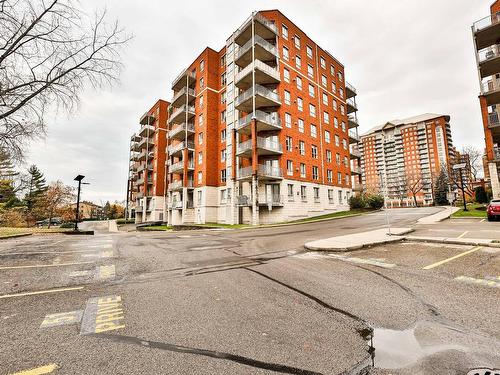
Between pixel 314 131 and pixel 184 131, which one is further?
pixel 184 131

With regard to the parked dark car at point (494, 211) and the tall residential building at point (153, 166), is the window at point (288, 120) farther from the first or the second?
the tall residential building at point (153, 166)

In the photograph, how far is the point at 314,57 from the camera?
1501 inches

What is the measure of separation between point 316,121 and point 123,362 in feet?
122

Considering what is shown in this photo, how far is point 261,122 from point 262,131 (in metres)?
2.68

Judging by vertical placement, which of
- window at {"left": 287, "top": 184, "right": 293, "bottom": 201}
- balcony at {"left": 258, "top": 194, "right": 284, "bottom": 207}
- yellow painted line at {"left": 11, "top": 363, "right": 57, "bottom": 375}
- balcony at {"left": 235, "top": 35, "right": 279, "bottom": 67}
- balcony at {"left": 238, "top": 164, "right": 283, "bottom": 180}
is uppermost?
balcony at {"left": 235, "top": 35, "right": 279, "bottom": 67}

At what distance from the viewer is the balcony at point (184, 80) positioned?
40.8 metres

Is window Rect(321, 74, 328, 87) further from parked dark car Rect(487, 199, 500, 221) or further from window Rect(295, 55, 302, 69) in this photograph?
parked dark car Rect(487, 199, 500, 221)

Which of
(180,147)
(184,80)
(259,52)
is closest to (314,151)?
(259,52)

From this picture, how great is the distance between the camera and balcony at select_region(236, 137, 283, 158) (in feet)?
93.6

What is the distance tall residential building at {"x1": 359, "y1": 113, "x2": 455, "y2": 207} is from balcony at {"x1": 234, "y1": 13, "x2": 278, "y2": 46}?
97022mm


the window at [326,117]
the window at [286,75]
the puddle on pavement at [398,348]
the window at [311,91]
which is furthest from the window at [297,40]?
the puddle on pavement at [398,348]

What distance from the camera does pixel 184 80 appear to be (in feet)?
142

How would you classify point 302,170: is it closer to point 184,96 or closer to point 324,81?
point 324,81

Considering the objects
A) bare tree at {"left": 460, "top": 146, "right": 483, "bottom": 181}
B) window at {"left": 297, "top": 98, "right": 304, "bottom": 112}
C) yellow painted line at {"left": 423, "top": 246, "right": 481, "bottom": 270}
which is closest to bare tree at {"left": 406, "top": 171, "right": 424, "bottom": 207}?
bare tree at {"left": 460, "top": 146, "right": 483, "bottom": 181}
